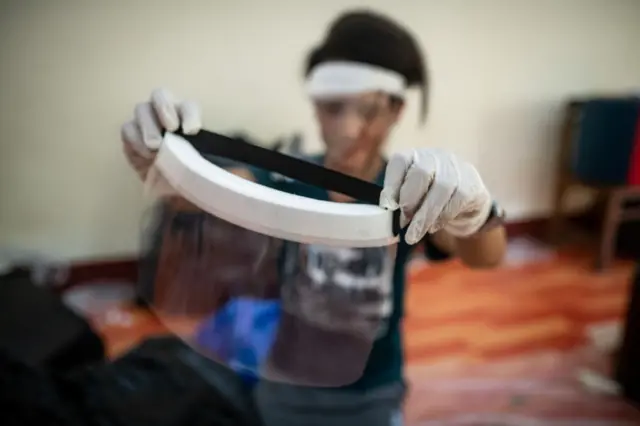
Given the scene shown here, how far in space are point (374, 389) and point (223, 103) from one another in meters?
0.90

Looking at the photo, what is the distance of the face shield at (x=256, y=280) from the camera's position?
1.63 feet

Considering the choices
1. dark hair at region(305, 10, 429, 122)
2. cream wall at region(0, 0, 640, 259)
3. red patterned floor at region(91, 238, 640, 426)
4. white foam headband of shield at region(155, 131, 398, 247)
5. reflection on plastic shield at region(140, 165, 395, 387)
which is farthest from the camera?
cream wall at region(0, 0, 640, 259)

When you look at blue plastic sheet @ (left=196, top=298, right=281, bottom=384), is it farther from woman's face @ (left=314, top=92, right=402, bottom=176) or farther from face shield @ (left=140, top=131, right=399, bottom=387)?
woman's face @ (left=314, top=92, right=402, bottom=176)

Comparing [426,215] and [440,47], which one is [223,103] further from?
[426,215]

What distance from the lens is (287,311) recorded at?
2.05 ft

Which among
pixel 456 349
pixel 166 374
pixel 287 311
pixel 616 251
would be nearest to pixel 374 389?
pixel 287 311

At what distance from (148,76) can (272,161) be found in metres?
0.91

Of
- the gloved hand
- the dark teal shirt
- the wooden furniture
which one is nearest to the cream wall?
the wooden furniture

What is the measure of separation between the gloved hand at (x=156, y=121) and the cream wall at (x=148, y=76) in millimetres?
710

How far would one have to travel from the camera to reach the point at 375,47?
27.2 inches

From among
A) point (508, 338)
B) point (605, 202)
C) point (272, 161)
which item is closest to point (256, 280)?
A: point (272, 161)

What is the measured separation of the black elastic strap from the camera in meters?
0.48

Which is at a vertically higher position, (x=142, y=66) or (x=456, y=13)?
(x=456, y=13)

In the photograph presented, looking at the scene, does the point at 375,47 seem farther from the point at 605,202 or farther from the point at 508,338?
the point at 605,202
